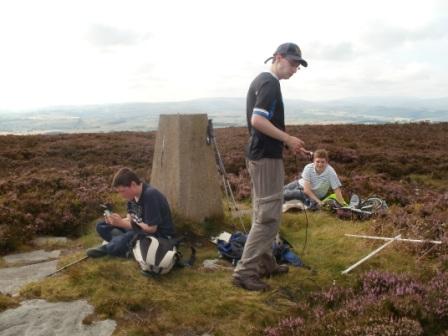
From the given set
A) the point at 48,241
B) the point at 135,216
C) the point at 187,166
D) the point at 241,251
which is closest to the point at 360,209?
the point at 241,251

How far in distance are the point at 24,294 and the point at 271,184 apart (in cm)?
321

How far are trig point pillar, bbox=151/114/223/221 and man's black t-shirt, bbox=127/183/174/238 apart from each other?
4.45 feet

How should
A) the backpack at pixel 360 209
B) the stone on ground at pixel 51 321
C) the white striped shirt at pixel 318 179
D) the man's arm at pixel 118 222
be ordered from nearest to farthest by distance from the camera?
the stone on ground at pixel 51 321
the man's arm at pixel 118 222
the backpack at pixel 360 209
the white striped shirt at pixel 318 179

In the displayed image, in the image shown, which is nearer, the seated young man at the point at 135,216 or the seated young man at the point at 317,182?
the seated young man at the point at 135,216

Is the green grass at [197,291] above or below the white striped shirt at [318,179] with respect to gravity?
below

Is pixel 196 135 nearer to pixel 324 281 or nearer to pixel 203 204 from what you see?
pixel 203 204

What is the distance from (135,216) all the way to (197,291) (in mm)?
1656

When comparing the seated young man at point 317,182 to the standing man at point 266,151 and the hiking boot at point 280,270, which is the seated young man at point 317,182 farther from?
the standing man at point 266,151

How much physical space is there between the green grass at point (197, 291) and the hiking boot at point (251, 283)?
0.32 feet

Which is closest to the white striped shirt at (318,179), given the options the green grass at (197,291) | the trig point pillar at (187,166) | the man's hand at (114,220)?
the trig point pillar at (187,166)

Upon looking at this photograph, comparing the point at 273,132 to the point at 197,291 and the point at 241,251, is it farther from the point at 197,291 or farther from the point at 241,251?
the point at 241,251

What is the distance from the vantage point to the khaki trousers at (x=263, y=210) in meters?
5.52

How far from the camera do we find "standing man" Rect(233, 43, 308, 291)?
17.2 feet

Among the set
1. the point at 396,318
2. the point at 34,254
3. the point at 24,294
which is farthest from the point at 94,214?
the point at 396,318
